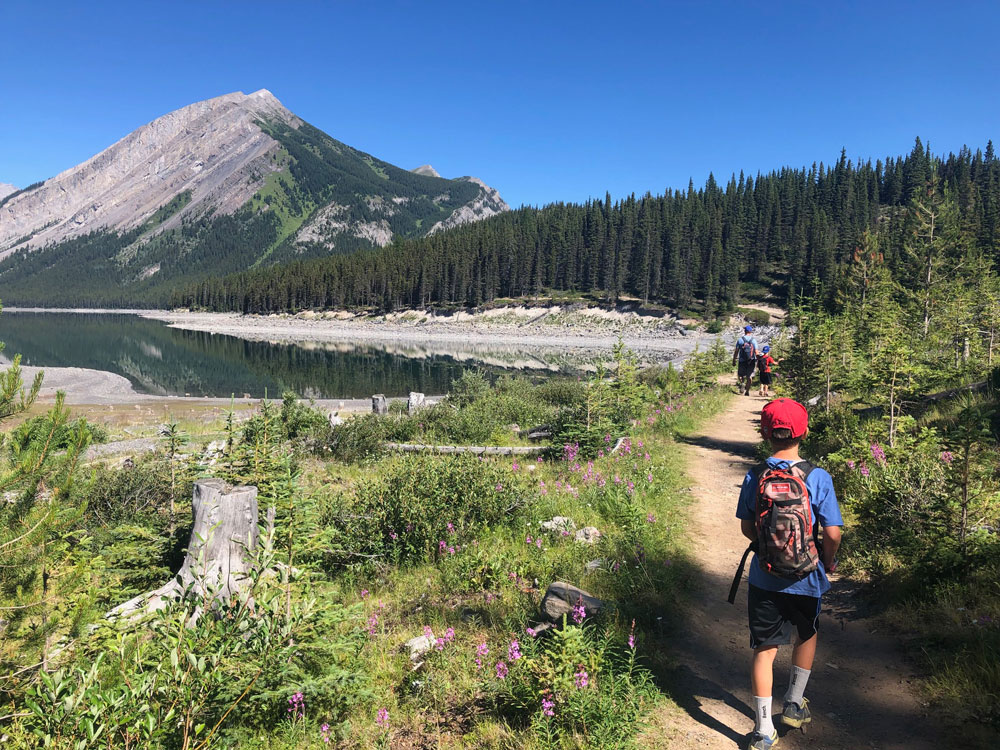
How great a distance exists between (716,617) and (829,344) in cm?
824

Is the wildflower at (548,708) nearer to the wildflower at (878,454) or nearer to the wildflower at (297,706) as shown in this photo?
the wildflower at (297,706)

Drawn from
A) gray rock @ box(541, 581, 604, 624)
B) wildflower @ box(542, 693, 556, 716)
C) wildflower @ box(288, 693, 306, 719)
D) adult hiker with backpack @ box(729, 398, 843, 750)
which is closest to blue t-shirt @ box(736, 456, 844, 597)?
adult hiker with backpack @ box(729, 398, 843, 750)

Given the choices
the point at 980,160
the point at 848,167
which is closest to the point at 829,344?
the point at 848,167

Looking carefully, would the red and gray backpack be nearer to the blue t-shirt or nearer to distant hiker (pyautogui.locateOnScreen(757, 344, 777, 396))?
the blue t-shirt

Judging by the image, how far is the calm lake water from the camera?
1690 inches

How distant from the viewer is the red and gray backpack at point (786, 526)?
329 centimetres

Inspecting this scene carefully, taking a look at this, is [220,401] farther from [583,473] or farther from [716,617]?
[716,617]

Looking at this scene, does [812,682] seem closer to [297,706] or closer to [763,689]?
[763,689]

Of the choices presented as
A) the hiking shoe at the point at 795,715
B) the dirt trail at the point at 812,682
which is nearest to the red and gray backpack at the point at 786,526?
the hiking shoe at the point at 795,715

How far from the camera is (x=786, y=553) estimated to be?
3.30m

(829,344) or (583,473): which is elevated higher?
(829,344)

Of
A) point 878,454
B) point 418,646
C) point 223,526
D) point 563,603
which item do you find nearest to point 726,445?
point 878,454

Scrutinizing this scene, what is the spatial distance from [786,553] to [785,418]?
0.86 m

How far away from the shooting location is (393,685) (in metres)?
4.42
